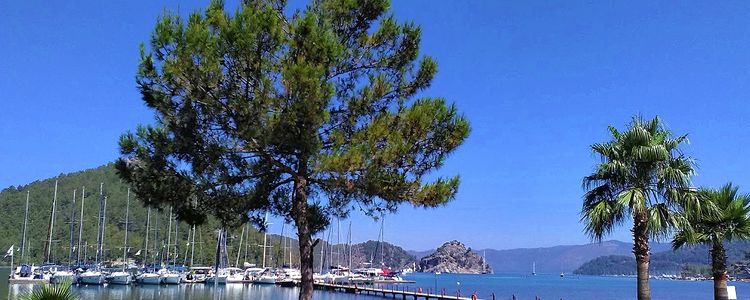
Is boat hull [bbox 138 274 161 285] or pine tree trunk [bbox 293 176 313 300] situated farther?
boat hull [bbox 138 274 161 285]

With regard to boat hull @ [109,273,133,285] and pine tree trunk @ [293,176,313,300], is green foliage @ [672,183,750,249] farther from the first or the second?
boat hull @ [109,273,133,285]

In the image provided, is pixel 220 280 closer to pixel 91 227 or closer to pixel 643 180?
pixel 91 227

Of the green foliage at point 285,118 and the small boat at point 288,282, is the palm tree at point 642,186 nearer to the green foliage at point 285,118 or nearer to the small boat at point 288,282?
the green foliage at point 285,118

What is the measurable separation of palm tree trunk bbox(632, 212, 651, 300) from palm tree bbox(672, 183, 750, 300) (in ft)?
3.93

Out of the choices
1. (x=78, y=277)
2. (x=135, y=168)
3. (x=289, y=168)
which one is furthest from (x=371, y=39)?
(x=78, y=277)

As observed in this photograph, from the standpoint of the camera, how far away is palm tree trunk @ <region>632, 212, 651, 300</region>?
1514cm

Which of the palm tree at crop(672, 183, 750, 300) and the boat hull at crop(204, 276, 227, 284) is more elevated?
the palm tree at crop(672, 183, 750, 300)

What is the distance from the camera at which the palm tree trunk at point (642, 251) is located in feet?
49.7

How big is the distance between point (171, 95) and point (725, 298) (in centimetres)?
1334

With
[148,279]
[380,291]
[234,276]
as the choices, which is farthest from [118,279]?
[380,291]

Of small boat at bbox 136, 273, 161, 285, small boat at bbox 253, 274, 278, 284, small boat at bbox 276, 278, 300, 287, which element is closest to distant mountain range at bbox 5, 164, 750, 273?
small boat at bbox 253, 274, 278, 284

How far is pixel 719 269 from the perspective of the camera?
15.9m

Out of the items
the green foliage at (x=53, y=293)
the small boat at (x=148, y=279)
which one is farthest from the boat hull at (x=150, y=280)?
the green foliage at (x=53, y=293)

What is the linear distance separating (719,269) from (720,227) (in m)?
1.01
